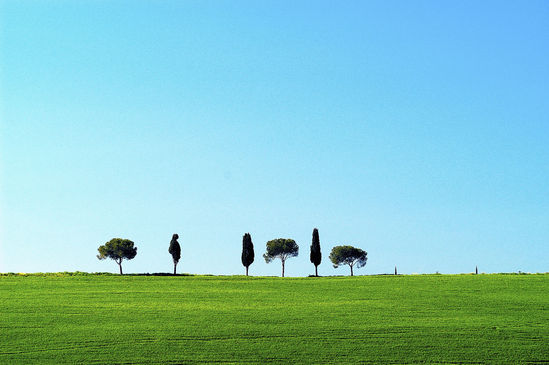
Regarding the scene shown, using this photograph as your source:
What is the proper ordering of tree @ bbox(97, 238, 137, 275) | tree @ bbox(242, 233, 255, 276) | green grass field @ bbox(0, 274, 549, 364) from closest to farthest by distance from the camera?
green grass field @ bbox(0, 274, 549, 364), tree @ bbox(242, 233, 255, 276), tree @ bbox(97, 238, 137, 275)

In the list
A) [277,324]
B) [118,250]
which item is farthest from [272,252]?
[277,324]

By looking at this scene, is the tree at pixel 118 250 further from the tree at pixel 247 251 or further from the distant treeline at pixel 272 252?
the tree at pixel 247 251

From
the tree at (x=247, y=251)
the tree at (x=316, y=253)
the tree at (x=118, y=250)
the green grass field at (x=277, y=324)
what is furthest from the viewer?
the tree at (x=118, y=250)

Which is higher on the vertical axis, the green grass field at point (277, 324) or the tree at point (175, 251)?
the tree at point (175, 251)

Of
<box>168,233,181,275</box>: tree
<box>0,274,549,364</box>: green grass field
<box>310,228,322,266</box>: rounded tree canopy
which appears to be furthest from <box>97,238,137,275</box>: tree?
<box>0,274,549,364</box>: green grass field

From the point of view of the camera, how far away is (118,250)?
90.6 meters

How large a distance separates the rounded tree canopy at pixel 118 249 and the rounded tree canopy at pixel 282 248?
24236 millimetres

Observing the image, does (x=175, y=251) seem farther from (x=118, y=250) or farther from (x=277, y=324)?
(x=277, y=324)

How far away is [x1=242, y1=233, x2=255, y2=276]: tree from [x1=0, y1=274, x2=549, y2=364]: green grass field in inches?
1327

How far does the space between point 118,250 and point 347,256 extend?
4012cm

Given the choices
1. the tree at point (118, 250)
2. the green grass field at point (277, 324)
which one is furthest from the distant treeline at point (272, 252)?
the green grass field at point (277, 324)

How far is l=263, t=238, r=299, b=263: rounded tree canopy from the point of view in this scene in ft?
338

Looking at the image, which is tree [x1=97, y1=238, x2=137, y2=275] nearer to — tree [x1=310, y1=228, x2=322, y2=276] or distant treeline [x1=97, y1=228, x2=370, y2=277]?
distant treeline [x1=97, y1=228, x2=370, y2=277]

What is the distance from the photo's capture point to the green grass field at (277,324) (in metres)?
21.2
